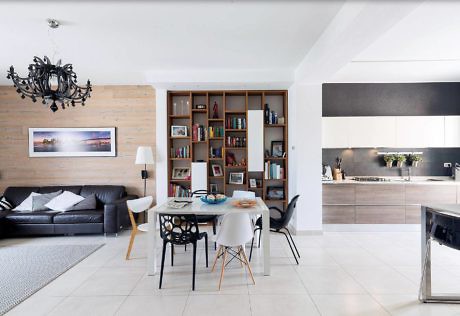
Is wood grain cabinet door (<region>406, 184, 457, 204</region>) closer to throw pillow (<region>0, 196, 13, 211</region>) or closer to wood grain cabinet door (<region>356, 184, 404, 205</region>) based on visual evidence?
wood grain cabinet door (<region>356, 184, 404, 205</region>)

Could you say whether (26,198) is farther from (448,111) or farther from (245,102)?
(448,111)

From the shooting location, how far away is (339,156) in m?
5.40

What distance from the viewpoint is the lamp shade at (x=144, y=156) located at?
16.7ft

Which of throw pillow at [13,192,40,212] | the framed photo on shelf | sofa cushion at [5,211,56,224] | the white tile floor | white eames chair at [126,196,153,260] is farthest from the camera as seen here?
the framed photo on shelf

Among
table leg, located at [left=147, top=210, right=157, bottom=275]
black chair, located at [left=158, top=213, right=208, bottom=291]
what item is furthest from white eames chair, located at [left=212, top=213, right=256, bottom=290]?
table leg, located at [left=147, top=210, right=157, bottom=275]

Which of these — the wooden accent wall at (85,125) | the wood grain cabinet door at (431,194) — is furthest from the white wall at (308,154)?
the wooden accent wall at (85,125)

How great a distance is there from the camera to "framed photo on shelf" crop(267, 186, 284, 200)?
5406 mm

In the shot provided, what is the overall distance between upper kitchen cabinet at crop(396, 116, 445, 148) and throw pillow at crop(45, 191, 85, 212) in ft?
20.2

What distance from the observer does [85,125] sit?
18.2ft

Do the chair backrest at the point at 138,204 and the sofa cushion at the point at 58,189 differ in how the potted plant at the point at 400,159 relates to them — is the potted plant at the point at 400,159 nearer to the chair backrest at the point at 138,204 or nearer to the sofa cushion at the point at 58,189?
the chair backrest at the point at 138,204

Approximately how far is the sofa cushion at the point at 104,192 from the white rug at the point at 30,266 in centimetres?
116

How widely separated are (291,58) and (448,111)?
351 cm

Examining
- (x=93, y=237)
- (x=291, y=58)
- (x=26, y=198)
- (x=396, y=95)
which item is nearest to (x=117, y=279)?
(x=93, y=237)

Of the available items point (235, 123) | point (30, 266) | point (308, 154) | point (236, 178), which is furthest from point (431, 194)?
point (30, 266)
